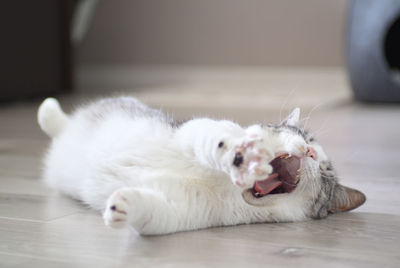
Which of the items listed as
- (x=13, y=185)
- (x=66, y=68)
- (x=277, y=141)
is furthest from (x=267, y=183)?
(x=66, y=68)

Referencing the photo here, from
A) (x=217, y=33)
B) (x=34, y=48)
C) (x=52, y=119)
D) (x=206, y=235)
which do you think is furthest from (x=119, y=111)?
(x=217, y=33)

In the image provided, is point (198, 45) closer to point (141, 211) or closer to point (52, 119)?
point (52, 119)

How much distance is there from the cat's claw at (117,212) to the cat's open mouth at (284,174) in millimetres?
300

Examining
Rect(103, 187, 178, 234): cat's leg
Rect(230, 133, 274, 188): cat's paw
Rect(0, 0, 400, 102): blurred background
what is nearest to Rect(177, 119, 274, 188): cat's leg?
Rect(230, 133, 274, 188): cat's paw

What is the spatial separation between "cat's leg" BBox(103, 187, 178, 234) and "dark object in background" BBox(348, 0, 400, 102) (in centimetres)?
269

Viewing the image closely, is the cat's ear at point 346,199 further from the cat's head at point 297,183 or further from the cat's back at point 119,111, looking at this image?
the cat's back at point 119,111

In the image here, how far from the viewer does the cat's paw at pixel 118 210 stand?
0.91 m

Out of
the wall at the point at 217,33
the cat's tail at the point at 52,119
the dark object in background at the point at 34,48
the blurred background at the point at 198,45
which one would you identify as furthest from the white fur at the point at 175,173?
the wall at the point at 217,33

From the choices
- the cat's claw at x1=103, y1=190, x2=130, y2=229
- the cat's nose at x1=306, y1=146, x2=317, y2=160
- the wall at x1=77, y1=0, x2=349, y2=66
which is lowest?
the cat's claw at x1=103, y1=190, x2=130, y2=229

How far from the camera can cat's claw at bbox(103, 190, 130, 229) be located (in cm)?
91

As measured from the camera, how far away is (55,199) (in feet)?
4.43

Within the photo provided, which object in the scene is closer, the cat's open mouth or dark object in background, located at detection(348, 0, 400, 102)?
the cat's open mouth

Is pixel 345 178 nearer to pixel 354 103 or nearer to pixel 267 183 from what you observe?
pixel 267 183

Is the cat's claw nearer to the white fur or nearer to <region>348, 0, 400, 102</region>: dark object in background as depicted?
the white fur
